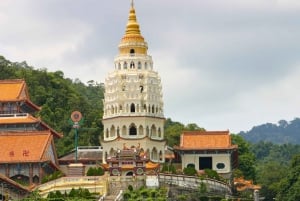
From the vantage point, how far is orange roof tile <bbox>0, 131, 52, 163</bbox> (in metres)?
75.0

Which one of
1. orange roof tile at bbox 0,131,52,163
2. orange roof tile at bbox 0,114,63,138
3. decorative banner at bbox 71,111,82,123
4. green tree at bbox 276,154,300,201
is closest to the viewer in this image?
green tree at bbox 276,154,300,201

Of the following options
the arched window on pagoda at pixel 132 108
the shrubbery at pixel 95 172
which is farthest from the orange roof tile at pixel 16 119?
the shrubbery at pixel 95 172

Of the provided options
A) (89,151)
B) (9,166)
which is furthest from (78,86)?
(9,166)

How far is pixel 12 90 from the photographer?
8538cm

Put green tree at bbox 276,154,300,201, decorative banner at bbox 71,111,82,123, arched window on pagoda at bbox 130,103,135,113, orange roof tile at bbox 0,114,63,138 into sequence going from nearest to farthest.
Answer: green tree at bbox 276,154,300,201 → decorative banner at bbox 71,111,82,123 → orange roof tile at bbox 0,114,63,138 → arched window on pagoda at bbox 130,103,135,113

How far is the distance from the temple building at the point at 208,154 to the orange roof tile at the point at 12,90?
47.9ft

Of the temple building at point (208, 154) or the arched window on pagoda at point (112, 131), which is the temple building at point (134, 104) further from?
the temple building at point (208, 154)

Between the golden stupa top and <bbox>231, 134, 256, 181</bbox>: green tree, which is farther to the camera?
<bbox>231, 134, 256, 181</bbox>: green tree

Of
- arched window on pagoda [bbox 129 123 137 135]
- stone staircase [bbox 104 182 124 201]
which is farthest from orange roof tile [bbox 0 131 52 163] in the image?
stone staircase [bbox 104 182 124 201]

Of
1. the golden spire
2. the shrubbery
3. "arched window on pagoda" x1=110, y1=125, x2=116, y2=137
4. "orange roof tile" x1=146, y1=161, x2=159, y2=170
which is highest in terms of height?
the golden spire

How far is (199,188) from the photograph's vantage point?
71562 mm

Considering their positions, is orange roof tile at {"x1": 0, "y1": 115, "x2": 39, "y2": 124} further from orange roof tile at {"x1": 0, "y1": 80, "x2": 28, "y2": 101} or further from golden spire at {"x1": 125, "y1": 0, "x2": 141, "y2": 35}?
golden spire at {"x1": 125, "y1": 0, "x2": 141, "y2": 35}

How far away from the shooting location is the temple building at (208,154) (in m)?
→ 82.4

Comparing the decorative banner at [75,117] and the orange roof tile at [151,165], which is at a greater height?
the decorative banner at [75,117]
